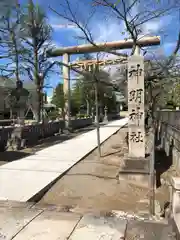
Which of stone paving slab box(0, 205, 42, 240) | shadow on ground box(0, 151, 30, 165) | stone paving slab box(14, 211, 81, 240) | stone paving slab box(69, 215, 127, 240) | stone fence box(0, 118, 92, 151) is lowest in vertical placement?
shadow on ground box(0, 151, 30, 165)

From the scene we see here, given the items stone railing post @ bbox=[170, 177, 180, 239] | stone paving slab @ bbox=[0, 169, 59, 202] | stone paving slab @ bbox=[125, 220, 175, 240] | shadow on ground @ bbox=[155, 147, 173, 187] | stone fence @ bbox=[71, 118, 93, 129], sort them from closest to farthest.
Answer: stone railing post @ bbox=[170, 177, 180, 239] < stone paving slab @ bbox=[125, 220, 175, 240] < stone paving slab @ bbox=[0, 169, 59, 202] < shadow on ground @ bbox=[155, 147, 173, 187] < stone fence @ bbox=[71, 118, 93, 129]

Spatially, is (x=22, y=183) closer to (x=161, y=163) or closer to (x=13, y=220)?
(x=13, y=220)

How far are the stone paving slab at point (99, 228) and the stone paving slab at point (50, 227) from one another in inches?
3.9

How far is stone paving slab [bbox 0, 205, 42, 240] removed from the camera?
3093 mm

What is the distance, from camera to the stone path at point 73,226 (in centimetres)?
302

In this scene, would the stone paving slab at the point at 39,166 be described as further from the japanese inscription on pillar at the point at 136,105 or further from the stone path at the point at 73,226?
the stone path at the point at 73,226

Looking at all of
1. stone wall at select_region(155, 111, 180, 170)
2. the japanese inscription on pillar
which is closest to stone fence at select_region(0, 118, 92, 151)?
the japanese inscription on pillar

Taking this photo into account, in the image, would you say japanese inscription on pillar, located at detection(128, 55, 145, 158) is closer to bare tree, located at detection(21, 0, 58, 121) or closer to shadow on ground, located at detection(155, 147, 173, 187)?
shadow on ground, located at detection(155, 147, 173, 187)

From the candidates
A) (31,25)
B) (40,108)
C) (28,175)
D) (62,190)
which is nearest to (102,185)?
(62,190)

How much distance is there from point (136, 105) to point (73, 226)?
4.24m

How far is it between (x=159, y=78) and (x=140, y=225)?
548cm

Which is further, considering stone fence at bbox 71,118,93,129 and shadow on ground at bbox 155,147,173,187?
stone fence at bbox 71,118,93,129

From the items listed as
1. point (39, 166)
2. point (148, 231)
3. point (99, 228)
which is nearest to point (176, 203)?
point (148, 231)

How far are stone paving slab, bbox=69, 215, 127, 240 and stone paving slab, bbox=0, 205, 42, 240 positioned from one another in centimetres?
72
